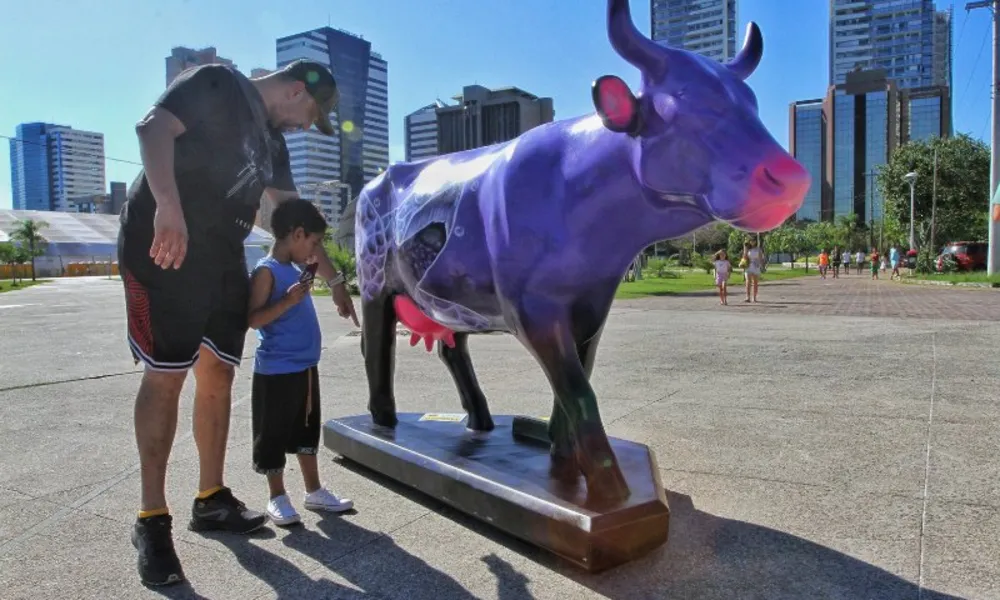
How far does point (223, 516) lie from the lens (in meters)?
2.73

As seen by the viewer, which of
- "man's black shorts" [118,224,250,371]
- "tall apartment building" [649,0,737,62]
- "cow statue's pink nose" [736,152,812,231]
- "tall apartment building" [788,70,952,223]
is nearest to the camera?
"cow statue's pink nose" [736,152,812,231]

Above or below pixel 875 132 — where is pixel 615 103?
below

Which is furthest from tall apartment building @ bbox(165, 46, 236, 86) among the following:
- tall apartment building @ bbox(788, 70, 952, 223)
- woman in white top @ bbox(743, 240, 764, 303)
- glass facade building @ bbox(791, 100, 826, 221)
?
glass facade building @ bbox(791, 100, 826, 221)

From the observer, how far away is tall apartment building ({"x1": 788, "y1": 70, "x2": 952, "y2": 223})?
84750mm

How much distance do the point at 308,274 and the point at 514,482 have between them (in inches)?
45.2

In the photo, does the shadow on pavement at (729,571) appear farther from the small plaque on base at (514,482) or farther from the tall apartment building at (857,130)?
the tall apartment building at (857,130)

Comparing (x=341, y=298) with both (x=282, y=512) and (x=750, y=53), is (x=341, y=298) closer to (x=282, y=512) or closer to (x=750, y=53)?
(x=282, y=512)

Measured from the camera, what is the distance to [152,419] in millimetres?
2426

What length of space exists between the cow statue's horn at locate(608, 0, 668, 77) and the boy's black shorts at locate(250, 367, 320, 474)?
1.78 m

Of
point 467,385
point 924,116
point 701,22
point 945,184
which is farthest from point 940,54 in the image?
point 467,385

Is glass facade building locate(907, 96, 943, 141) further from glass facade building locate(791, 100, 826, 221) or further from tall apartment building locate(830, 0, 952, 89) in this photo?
tall apartment building locate(830, 0, 952, 89)

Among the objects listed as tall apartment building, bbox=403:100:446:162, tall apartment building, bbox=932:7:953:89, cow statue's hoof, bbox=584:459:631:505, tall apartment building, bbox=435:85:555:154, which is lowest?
cow statue's hoof, bbox=584:459:631:505

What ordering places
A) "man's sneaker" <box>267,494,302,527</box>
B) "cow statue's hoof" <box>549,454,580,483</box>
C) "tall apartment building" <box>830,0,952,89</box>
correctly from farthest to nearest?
"tall apartment building" <box>830,0,952,89</box>
"man's sneaker" <box>267,494,302,527</box>
"cow statue's hoof" <box>549,454,580,483</box>

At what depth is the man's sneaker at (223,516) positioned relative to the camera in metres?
2.72
